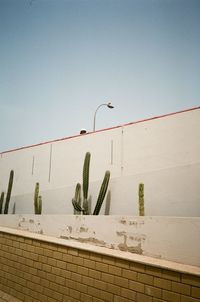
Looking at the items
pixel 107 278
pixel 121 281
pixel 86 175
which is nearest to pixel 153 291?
pixel 121 281

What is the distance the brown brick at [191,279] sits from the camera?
2.34 metres

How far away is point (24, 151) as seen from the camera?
8.07m

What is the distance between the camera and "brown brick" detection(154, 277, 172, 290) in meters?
2.52

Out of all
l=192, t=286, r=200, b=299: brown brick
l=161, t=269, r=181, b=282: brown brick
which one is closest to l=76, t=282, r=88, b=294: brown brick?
l=161, t=269, r=181, b=282: brown brick

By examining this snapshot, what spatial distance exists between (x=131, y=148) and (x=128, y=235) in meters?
2.70

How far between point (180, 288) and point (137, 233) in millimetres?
901

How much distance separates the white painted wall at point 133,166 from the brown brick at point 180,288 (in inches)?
87.1

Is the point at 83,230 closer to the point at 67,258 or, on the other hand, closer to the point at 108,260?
the point at 67,258

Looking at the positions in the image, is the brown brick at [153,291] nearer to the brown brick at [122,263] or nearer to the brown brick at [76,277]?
the brown brick at [122,263]

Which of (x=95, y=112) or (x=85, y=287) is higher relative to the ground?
(x=95, y=112)

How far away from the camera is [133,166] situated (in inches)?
216

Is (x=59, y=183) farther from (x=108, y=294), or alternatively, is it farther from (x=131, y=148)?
(x=108, y=294)

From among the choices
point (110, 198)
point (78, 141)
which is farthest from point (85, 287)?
point (78, 141)

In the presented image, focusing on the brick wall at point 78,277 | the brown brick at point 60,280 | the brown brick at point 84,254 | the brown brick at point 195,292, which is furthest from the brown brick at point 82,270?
the brown brick at point 195,292
